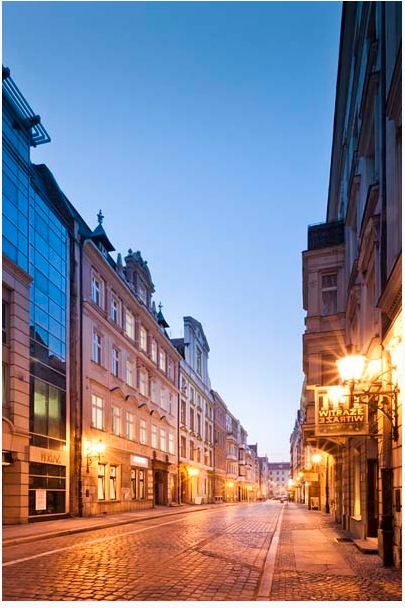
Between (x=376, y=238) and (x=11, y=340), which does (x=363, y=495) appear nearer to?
(x=376, y=238)

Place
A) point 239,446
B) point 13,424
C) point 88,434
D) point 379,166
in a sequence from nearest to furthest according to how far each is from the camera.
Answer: point 379,166 → point 13,424 → point 88,434 → point 239,446

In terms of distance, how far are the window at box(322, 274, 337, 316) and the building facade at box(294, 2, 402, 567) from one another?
0.85 m

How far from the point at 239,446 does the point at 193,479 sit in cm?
4520

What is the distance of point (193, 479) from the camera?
59188mm

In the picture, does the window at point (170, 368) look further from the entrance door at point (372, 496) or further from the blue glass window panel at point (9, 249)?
the entrance door at point (372, 496)

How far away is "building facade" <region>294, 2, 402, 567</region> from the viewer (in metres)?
11.4

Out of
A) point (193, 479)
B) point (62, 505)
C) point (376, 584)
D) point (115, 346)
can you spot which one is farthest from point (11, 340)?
point (193, 479)

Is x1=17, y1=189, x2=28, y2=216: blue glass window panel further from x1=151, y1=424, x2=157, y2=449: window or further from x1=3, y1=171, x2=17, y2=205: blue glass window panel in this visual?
x1=151, y1=424, x2=157, y2=449: window

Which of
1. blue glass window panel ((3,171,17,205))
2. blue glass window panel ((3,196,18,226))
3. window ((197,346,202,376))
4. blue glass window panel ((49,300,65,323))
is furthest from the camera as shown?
window ((197,346,202,376))

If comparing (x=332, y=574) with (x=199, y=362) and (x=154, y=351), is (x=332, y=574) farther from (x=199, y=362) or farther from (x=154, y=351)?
(x=199, y=362)

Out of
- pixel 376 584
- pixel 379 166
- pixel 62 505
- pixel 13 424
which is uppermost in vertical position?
pixel 379 166

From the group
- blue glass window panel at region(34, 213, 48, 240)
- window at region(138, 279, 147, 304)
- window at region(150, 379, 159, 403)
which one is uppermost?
blue glass window panel at region(34, 213, 48, 240)

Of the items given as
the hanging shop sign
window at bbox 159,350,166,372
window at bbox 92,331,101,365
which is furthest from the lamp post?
window at bbox 159,350,166,372

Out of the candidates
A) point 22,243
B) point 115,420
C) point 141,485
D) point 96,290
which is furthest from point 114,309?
point 22,243
